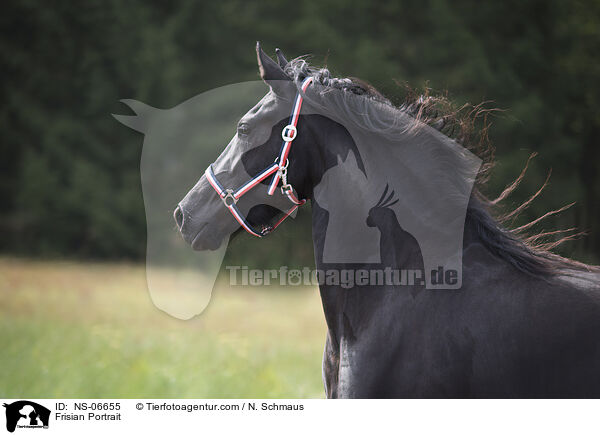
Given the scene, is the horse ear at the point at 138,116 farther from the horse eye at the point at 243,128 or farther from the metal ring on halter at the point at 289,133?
the metal ring on halter at the point at 289,133

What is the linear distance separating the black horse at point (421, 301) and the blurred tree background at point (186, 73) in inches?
328

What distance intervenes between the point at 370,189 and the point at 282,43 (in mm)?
12083

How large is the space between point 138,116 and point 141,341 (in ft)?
15.0

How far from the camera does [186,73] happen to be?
15164mm

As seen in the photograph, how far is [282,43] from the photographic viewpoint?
1388cm

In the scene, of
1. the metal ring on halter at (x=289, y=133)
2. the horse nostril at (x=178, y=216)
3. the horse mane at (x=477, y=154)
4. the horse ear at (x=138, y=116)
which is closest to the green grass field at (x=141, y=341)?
the horse ear at (x=138, y=116)

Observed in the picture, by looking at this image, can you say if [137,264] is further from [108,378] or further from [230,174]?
[230,174]
